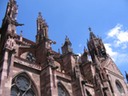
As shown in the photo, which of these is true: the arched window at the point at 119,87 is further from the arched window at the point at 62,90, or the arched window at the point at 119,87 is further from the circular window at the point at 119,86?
the arched window at the point at 62,90

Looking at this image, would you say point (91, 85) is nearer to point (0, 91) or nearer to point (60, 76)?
point (60, 76)

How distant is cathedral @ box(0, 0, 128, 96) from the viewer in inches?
588

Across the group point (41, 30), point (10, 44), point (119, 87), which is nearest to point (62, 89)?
point (10, 44)

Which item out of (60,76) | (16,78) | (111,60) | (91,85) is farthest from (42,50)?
(111,60)

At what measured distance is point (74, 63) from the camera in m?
21.7

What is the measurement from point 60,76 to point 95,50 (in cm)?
1690

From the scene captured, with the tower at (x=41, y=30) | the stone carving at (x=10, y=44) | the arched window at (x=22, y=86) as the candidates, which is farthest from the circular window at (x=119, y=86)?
the stone carving at (x=10, y=44)

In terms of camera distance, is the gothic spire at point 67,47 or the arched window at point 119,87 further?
the arched window at point 119,87

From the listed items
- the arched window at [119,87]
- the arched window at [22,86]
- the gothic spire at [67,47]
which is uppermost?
the gothic spire at [67,47]

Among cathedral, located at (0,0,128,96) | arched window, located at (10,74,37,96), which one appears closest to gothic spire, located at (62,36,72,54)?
cathedral, located at (0,0,128,96)

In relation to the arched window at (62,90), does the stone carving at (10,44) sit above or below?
above

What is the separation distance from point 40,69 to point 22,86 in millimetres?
2669

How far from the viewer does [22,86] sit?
15.4 meters

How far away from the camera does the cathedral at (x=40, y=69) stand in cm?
1495
